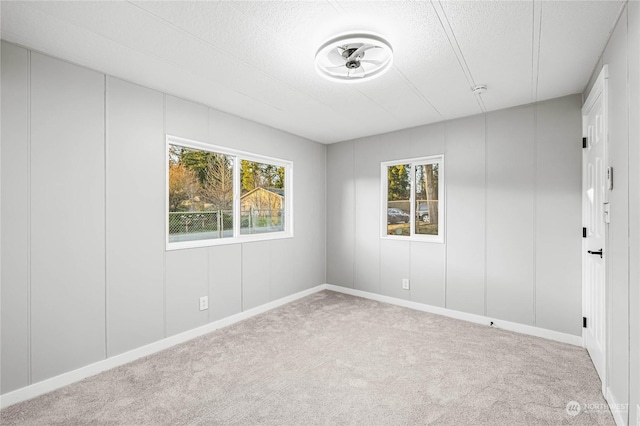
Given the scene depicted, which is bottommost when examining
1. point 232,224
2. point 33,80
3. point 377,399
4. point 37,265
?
point 377,399

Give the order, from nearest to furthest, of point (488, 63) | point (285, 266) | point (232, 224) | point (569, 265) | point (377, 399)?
point (377, 399)
point (488, 63)
point (569, 265)
point (232, 224)
point (285, 266)

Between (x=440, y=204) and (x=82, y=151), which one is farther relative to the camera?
(x=440, y=204)

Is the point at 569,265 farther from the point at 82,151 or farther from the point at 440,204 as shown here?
the point at 82,151

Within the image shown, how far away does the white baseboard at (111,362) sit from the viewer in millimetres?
2053

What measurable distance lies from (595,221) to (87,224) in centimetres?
413

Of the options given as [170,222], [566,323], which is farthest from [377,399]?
[170,222]

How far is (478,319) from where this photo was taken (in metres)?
3.48

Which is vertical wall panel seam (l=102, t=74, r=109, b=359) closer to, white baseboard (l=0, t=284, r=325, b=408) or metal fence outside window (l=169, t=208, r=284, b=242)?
white baseboard (l=0, t=284, r=325, b=408)

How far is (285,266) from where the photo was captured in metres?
4.24

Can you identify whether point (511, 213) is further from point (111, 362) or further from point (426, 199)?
point (111, 362)

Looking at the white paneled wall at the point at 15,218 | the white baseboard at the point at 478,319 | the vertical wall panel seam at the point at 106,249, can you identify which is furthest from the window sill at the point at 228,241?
the white baseboard at the point at 478,319

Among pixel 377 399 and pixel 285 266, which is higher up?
pixel 285 266

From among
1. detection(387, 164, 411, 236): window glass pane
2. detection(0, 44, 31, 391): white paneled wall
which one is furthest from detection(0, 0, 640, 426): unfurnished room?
detection(387, 164, 411, 236): window glass pane

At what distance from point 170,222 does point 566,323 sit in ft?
13.3
